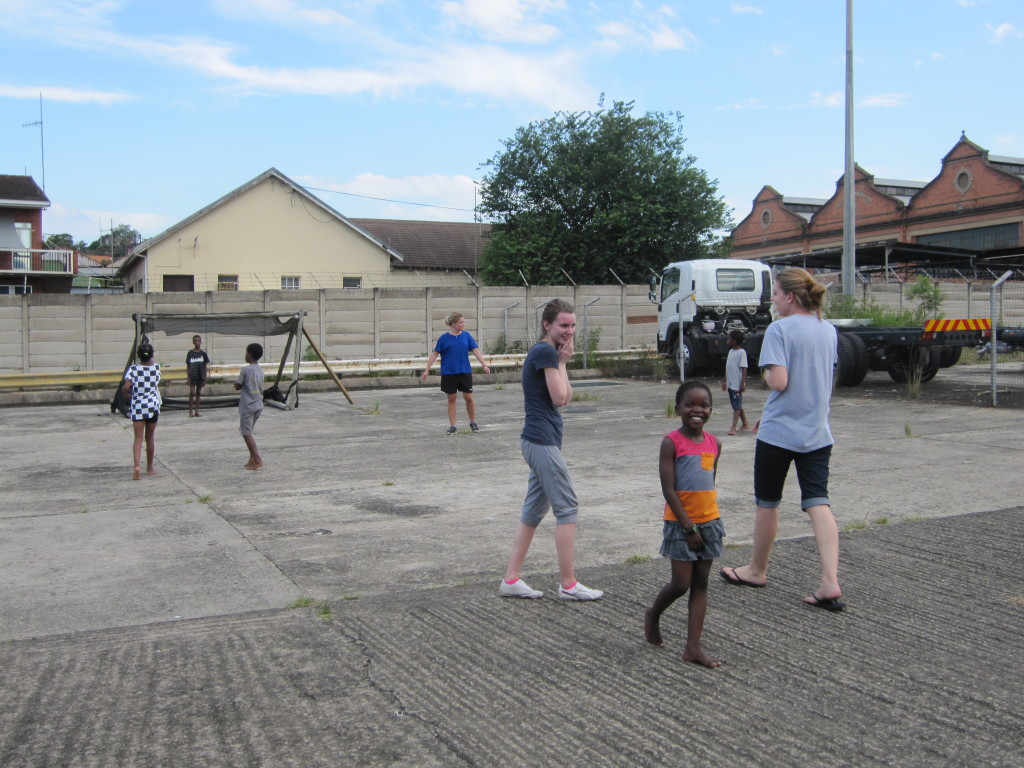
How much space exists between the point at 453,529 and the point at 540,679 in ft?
10.1

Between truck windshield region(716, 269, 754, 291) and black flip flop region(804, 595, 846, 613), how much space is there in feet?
55.6

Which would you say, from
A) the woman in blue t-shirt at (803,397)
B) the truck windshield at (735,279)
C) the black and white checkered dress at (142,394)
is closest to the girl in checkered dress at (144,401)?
the black and white checkered dress at (142,394)

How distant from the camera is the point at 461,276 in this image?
139 feet

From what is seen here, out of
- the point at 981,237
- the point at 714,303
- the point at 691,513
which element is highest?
the point at 981,237

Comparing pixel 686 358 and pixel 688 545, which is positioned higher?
pixel 686 358

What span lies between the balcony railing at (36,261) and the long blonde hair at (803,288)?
39.0 metres

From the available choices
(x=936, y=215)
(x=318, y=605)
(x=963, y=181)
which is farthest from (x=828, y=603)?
(x=936, y=215)

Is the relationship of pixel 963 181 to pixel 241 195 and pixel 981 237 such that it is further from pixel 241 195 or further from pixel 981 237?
pixel 241 195

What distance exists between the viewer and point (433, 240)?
4466 centimetres

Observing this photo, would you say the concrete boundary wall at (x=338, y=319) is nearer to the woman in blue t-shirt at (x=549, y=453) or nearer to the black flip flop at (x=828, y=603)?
the woman in blue t-shirt at (x=549, y=453)

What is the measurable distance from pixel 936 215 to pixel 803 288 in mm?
48578

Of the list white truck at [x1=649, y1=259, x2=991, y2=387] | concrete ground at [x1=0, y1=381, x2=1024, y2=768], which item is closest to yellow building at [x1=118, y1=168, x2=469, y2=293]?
white truck at [x1=649, y1=259, x2=991, y2=387]

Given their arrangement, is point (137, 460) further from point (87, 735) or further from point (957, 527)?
point (957, 527)

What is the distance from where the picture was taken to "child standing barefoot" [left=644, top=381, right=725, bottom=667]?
422 cm
